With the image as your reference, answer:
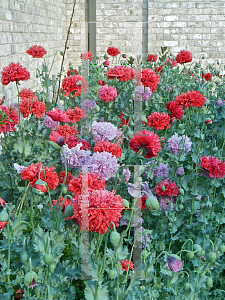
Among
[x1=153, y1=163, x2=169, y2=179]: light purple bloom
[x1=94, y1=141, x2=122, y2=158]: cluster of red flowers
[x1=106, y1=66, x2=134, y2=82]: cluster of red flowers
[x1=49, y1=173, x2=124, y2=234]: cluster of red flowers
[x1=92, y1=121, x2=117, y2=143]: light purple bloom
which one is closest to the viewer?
[x1=49, y1=173, x2=124, y2=234]: cluster of red flowers

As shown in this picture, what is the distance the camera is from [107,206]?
0.86 m

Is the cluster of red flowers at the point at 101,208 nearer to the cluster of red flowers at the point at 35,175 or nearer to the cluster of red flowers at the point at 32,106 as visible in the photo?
the cluster of red flowers at the point at 35,175

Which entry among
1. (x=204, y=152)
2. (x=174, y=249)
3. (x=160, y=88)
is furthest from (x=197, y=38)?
(x=174, y=249)

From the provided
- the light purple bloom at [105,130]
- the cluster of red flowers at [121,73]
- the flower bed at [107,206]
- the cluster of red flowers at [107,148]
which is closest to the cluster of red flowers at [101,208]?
the flower bed at [107,206]

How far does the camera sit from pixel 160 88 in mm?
2760

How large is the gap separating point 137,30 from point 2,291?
2.82 ft

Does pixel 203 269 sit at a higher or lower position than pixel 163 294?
higher

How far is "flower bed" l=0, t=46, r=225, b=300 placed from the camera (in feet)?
2.99

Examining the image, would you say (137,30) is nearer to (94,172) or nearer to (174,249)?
(94,172)

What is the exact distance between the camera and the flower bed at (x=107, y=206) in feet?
2.99

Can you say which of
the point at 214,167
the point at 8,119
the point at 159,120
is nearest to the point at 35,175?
the point at 8,119

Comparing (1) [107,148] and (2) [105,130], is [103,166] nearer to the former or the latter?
(1) [107,148]

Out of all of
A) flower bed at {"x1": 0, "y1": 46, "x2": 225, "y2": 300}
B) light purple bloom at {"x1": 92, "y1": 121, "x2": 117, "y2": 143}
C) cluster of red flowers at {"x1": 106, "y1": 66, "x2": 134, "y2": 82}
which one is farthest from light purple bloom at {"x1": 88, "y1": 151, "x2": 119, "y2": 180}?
cluster of red flowers at {"x1": 106, "y1": 66, "x2": 134, "y2": 82}

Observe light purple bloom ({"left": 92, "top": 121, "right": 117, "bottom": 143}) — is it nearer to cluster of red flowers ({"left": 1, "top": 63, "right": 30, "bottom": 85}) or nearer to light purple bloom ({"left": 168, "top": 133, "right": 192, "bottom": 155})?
light purple bloom ({"left": 168, "top": 133, "right": 192, "bottom": 155})
